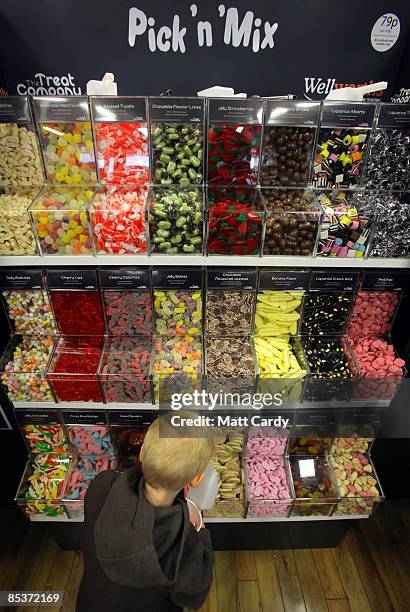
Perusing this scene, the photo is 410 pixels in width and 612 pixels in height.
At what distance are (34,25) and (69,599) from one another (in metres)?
2.81

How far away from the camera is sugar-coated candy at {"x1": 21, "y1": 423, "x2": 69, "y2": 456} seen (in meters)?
2.19

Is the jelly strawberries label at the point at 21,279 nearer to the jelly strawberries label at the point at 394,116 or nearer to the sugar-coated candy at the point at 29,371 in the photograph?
the sugar-coated candy at the point at 29,371

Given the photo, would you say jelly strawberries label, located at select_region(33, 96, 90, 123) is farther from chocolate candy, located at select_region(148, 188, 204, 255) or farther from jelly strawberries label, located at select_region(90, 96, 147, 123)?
chocolate candy, located at select_region(148, 188, 204, 255)

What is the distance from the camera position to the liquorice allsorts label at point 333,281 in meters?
1.84

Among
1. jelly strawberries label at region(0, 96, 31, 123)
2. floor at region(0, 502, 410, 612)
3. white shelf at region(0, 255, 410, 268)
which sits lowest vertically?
floor at region(0, 502, 410, 612)

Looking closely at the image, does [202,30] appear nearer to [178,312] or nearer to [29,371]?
[178,312]

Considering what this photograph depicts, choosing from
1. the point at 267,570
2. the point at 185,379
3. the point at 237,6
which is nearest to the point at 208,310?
the point at 185,379

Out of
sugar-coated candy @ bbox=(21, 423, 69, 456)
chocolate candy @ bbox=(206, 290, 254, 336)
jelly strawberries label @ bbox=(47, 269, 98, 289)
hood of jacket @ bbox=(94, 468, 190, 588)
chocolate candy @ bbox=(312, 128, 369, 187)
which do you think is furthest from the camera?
sugar-coated candy @ bbox=(21, 423, 69, 456)

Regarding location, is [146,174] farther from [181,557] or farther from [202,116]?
[181,557]

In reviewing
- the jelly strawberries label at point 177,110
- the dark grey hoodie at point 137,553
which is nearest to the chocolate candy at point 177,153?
the jelly strawberries label at point 177,110

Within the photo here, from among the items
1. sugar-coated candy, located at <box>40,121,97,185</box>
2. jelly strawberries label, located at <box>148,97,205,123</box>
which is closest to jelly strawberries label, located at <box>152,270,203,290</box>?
sugar-coated candy, located at <box>40,121,97,185</box>

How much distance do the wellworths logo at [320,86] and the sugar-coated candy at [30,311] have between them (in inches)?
64.4

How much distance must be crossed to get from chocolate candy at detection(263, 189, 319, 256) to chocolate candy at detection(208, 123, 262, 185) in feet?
0.43

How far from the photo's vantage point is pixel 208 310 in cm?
197
